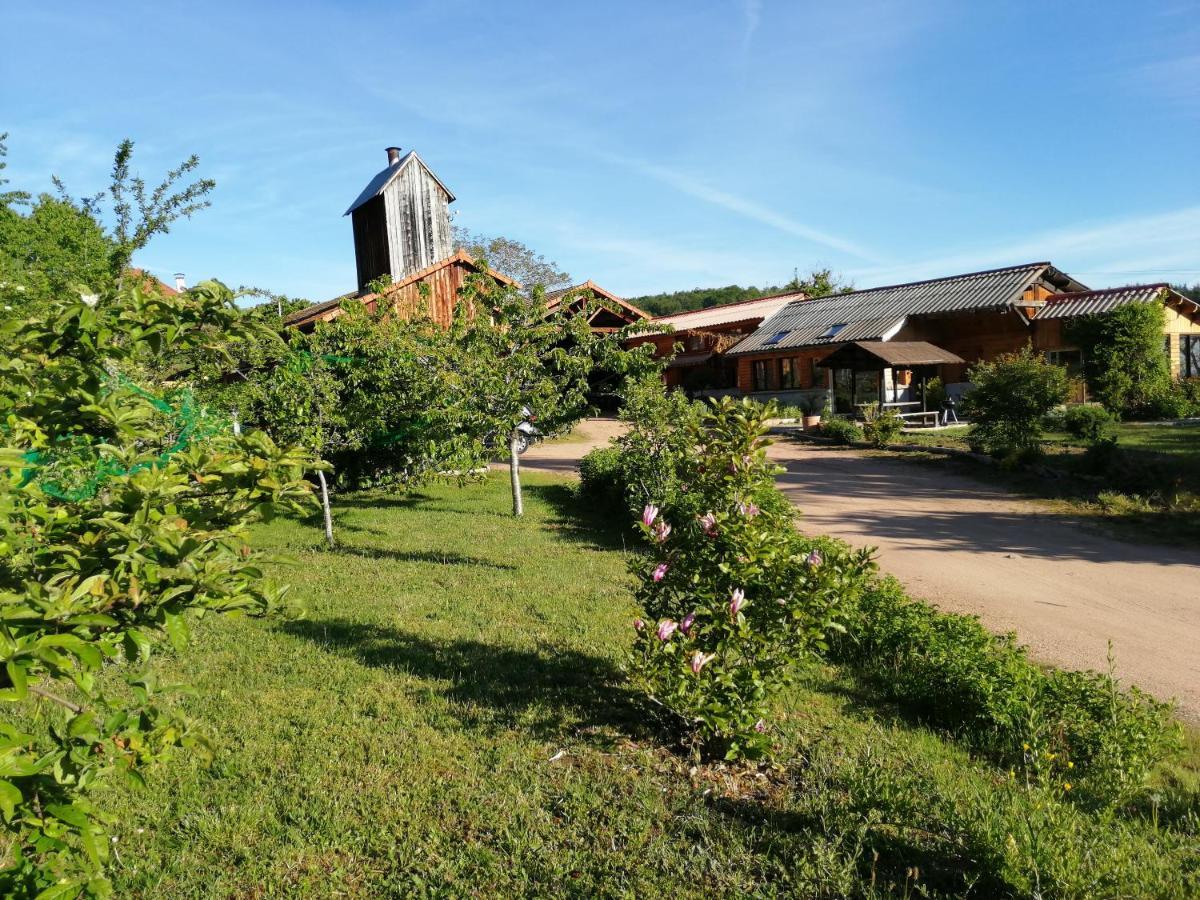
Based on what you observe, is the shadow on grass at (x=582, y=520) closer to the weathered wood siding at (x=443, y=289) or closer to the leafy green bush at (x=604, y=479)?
the leafy green bush at (x=604, y=479)

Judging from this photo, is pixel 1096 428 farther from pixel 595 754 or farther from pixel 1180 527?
pixel 595 754

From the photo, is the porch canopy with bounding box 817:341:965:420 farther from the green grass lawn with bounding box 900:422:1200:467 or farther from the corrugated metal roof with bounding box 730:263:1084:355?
the green grass lawn with bounding box 900:422:1200:467

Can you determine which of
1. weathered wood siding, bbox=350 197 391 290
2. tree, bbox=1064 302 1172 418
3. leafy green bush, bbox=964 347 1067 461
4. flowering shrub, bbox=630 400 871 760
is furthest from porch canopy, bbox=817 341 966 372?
flowering shrub, bbox=630 400 871 760

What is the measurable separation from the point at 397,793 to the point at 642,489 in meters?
8.17

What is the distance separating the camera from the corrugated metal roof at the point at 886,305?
99.2 feet

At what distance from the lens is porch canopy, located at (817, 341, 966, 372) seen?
88.1 ft

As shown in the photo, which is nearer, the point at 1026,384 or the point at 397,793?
the point at 397,793

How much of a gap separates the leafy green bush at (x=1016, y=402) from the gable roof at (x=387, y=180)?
1836cm

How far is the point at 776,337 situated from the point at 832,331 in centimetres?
286

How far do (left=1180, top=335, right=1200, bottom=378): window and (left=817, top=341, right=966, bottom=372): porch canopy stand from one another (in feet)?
25.3

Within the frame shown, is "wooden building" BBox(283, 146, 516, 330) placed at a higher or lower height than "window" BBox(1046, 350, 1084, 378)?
higher

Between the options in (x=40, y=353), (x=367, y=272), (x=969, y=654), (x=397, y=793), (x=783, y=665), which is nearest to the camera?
(x=40, y=353)

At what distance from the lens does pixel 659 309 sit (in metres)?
77.9

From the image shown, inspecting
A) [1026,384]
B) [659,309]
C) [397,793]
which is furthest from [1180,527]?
[659,309]
